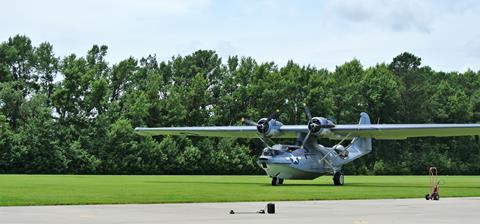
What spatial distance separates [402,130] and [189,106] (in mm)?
55600

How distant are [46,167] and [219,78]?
33.7 metres

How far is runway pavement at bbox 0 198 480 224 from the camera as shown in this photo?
18.3m

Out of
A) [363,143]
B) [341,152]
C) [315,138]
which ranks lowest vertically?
[341,152]

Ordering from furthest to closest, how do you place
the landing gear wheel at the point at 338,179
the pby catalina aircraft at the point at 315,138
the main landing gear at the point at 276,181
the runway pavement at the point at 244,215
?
the landing gear wheel at the point at 338,179 < the main landing gear at the point at 276,181 < the pby catalina aircraft at the point at 315,138 < the runway pavement at the point at 244,215

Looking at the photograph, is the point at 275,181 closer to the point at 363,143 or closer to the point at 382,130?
the point at 382,130

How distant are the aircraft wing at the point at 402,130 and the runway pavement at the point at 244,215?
2126 cm

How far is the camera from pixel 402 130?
47.8m

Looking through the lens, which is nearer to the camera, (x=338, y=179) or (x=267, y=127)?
(x=338, y=179)

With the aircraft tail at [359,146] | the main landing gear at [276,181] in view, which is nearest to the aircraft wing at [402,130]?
the aircraft tail at [359,146]

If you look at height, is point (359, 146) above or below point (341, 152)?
above

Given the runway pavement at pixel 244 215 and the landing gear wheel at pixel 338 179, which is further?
the landing gear wheel at pixel 338 179

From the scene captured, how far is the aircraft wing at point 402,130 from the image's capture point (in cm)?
4597

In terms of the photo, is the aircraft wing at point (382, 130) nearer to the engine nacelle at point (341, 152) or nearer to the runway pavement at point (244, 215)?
the engine nacelle at point (341, 152)

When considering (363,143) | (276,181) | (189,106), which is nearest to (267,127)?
(276,181)
